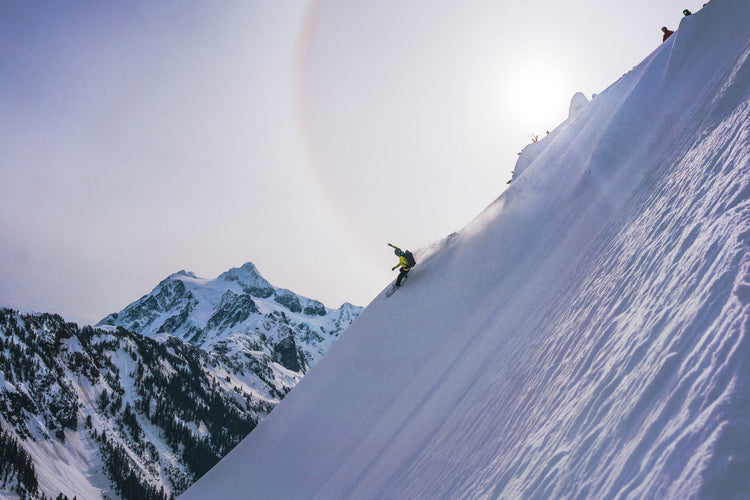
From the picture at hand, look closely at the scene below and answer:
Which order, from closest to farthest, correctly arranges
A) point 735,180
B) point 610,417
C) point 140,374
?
point 610,417 → point 735,180 → point 140,374

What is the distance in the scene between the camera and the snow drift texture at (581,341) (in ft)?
8.25

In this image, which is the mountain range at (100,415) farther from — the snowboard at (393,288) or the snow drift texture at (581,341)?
the snow drift texture at (581,341)

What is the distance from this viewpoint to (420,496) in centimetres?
593

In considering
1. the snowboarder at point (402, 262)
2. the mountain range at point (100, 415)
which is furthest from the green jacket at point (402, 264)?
the mountain range at point (100, 415)

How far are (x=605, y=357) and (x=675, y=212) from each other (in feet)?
8.54

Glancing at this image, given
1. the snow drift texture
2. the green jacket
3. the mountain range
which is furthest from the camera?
the mountain range

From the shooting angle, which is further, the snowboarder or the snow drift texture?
the snowboarder

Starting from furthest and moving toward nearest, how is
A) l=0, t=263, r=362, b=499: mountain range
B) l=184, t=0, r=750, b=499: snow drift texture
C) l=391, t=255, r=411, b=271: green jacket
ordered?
1. l=0, t=263, r=362, b=499: mountain range
2. l=391, t=255, r=411, b=271: green jacket
3. l=184, t=0, r=750, b=499: snow drift texture

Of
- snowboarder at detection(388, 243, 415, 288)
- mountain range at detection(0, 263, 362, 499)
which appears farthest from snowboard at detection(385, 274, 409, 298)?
mountain range at detection(0, 263, 362, 499)

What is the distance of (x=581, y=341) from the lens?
4703 mm

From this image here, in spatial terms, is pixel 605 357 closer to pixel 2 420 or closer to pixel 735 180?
pixel 735 180

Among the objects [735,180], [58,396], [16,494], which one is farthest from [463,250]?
[58,396]

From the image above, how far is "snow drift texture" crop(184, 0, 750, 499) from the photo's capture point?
2516 mm

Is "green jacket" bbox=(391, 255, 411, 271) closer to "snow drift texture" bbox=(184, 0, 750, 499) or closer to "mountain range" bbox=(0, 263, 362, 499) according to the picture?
"snow drift texture" bbox=(184, 0, 750, 499)
